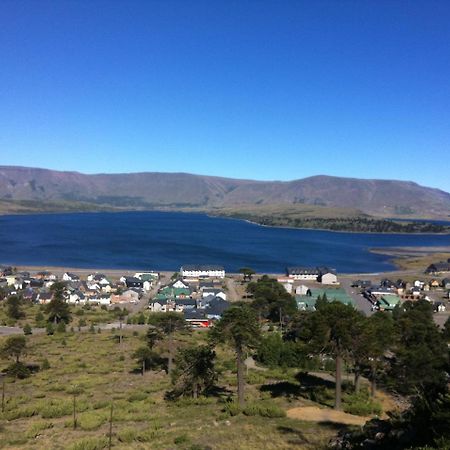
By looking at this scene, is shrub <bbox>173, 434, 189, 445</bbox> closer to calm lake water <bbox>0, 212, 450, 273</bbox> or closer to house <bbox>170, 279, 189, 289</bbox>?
house <bbox>170, 279, 189, 289</bbox>

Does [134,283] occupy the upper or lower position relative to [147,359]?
lower

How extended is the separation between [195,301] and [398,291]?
108ft

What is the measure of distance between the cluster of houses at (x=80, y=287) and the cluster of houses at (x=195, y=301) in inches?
198

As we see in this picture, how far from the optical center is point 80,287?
6303 cm

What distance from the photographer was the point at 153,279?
70688 millimetres

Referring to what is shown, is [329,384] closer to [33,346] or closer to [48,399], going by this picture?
[48,399]

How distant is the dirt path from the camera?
53.9ft

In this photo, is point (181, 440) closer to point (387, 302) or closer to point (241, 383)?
point (241, 383)

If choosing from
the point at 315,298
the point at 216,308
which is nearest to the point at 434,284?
the point at 315,298

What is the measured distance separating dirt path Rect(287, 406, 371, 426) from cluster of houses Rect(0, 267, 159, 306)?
144ft

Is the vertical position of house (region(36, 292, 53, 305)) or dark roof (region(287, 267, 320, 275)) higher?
dark roof (region(287, 267, 320, 275))

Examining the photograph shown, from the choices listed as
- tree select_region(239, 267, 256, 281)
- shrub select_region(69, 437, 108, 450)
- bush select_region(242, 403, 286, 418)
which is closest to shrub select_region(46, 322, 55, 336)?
bush select_region(242, 403, 286, 418)

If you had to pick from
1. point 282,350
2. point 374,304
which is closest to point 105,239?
point 374,304

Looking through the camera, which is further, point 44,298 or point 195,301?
point 44,298
